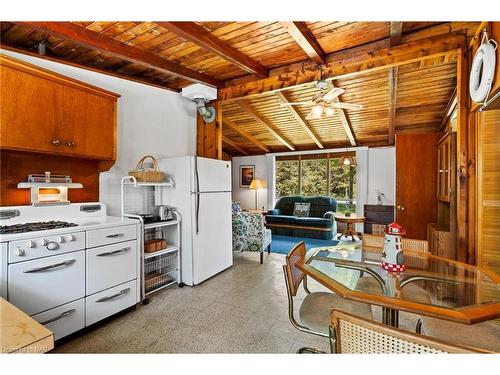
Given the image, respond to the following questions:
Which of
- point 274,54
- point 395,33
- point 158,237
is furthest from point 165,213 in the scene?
point 395,33

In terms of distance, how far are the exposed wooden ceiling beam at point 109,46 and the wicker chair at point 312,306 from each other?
8.46 feet

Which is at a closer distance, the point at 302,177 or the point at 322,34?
the point at 322,34

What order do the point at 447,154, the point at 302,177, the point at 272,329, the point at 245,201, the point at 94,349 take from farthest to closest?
the point at 245,201, the point at 302,177, the point at 447,154, the point at 272,329, the point at 94,349

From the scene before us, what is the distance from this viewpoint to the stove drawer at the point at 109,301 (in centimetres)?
203

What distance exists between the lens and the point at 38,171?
2.28 metres

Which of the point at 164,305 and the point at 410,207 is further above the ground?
the point at 410,207

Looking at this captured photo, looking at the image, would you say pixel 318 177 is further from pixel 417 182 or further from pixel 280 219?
pixel 417 182

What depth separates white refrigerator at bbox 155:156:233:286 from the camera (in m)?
3.03

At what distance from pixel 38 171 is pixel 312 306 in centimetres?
259

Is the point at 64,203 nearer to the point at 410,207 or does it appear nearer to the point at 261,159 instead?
the point at 410,207

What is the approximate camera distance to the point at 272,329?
2.13 meters

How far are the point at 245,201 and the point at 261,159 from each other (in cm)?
151

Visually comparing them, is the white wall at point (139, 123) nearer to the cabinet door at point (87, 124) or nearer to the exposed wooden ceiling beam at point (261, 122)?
the cabinet door at point (87, 124)
